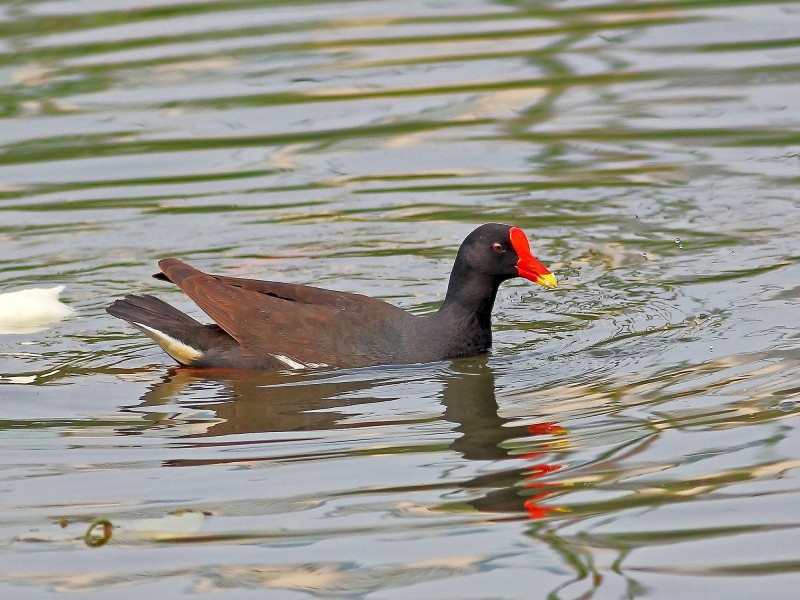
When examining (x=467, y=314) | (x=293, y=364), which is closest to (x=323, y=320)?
(x=293, y=364)

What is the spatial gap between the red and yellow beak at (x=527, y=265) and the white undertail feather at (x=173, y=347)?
152 centimetres

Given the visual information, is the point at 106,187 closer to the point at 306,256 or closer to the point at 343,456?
the point at 306,256

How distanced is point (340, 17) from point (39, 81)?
9.33ft

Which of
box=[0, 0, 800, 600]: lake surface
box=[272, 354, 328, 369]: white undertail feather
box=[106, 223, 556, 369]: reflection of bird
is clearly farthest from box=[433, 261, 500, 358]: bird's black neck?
box=[272, 354, 328, 369]: white undertail feather

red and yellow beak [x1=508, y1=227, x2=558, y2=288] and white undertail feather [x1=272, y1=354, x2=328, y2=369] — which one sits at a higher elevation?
red and yellow beak [x1=508, y1=227, x2=558, y2=288]

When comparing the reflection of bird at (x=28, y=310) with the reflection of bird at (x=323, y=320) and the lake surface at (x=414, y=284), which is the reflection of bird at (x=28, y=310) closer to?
the lake surface at (x=414, y=284)

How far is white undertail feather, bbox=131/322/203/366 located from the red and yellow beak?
1525 millimetres

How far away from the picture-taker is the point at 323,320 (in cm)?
696

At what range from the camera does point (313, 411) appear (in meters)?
6.21

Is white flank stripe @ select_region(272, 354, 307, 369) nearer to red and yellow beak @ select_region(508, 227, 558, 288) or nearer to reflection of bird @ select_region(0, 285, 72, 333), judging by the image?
red and yellow beak @ select_region(508, 227, 558, 288)

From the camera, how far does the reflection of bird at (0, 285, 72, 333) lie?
7555 mm

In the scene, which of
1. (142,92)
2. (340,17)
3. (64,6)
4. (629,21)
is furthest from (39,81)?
(629,21)

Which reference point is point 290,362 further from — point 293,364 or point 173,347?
point 173,347

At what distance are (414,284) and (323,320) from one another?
126 cm
